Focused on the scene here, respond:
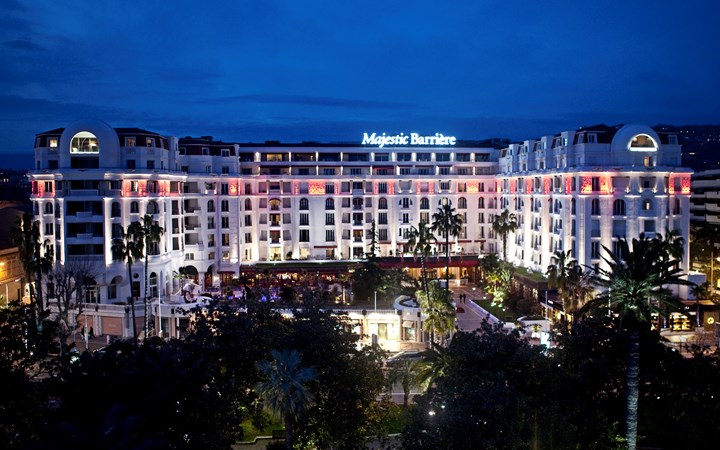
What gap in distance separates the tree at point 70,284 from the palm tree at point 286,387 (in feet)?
126

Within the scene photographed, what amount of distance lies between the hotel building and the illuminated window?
14 centimetres

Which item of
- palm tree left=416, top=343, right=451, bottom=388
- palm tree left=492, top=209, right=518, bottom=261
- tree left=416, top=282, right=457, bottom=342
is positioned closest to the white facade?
palm tree left=492, top=209, right=518, bottom=261

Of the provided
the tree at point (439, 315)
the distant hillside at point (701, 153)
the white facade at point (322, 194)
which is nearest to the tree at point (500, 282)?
the white facade at point (322, 194)

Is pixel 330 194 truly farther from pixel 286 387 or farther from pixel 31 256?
pixel 286 387

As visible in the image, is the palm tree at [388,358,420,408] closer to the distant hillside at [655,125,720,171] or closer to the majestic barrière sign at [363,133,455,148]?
the majestic barrière sign at [363,133,455,148]

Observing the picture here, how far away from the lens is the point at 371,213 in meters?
120

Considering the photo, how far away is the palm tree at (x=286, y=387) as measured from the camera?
1277 inches

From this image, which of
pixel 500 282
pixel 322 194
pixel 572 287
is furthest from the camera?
pixel 322 194

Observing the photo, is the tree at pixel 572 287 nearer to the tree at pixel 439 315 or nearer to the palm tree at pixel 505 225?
the tree at pixel 439 315

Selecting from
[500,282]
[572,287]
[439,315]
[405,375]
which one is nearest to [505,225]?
[500,282]

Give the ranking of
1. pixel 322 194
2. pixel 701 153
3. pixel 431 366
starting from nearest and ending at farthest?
pixel 431 366
pixel 322 194
pixel 701 153

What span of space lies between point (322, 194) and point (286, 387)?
285 feet

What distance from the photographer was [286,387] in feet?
107

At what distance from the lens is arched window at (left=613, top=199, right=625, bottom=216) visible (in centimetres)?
8444
